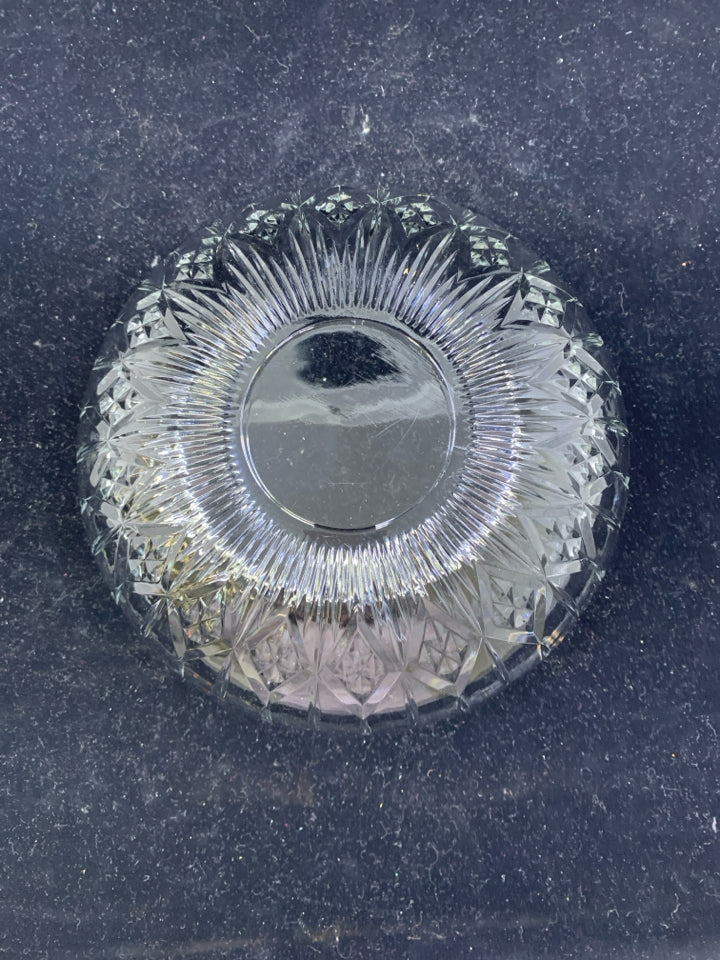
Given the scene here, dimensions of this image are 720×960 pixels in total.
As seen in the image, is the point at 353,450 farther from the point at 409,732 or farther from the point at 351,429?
the point at 409,732

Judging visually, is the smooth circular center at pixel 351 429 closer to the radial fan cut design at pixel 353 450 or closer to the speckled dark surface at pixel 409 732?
the radial fan cut design at pixel 353 450

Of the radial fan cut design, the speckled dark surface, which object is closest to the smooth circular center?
the radial fan cut design

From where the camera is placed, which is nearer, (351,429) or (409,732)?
(351,429)

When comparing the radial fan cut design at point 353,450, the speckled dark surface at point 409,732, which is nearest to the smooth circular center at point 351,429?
the radial fan cut design at point 353,450

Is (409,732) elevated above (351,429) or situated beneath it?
situated beneath

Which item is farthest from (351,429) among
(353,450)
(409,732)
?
(409,732)
